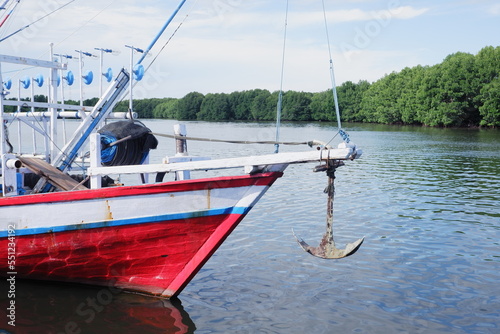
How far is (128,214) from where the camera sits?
770 centimetres

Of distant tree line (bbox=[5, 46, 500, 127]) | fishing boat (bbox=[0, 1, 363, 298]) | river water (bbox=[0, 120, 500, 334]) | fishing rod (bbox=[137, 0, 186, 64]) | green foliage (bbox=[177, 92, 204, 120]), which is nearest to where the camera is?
fishing boat (bbox=[0, 1, 363, 298])

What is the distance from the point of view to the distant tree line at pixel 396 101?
7906 centimetres

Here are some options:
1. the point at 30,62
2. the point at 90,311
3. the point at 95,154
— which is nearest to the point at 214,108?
the point at 30,62

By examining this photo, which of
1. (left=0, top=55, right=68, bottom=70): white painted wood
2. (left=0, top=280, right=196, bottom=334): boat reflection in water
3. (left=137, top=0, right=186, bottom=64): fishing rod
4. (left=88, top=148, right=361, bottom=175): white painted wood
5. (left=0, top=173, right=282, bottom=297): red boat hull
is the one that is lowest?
(left=0, top=280, right=196, bottom=334): boat reflection in water

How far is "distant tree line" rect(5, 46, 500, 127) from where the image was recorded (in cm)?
7906

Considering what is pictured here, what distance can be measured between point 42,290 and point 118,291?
1.38 metres

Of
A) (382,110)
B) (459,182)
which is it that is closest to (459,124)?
(382,110)

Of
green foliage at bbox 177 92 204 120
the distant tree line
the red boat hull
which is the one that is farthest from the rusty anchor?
green foliage at bbox 177 92 204 120

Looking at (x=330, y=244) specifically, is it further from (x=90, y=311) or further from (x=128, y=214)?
(x=90, y=311)

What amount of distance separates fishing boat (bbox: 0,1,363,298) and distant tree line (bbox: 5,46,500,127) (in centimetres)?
1860

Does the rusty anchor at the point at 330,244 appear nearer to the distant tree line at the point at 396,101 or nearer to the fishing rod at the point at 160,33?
the fishing rod at the point at 160,33

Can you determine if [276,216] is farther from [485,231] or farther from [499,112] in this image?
[499,112]

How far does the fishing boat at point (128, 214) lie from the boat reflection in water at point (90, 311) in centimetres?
20

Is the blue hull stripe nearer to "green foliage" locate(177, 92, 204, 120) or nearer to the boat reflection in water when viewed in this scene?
the boat reflection in water
